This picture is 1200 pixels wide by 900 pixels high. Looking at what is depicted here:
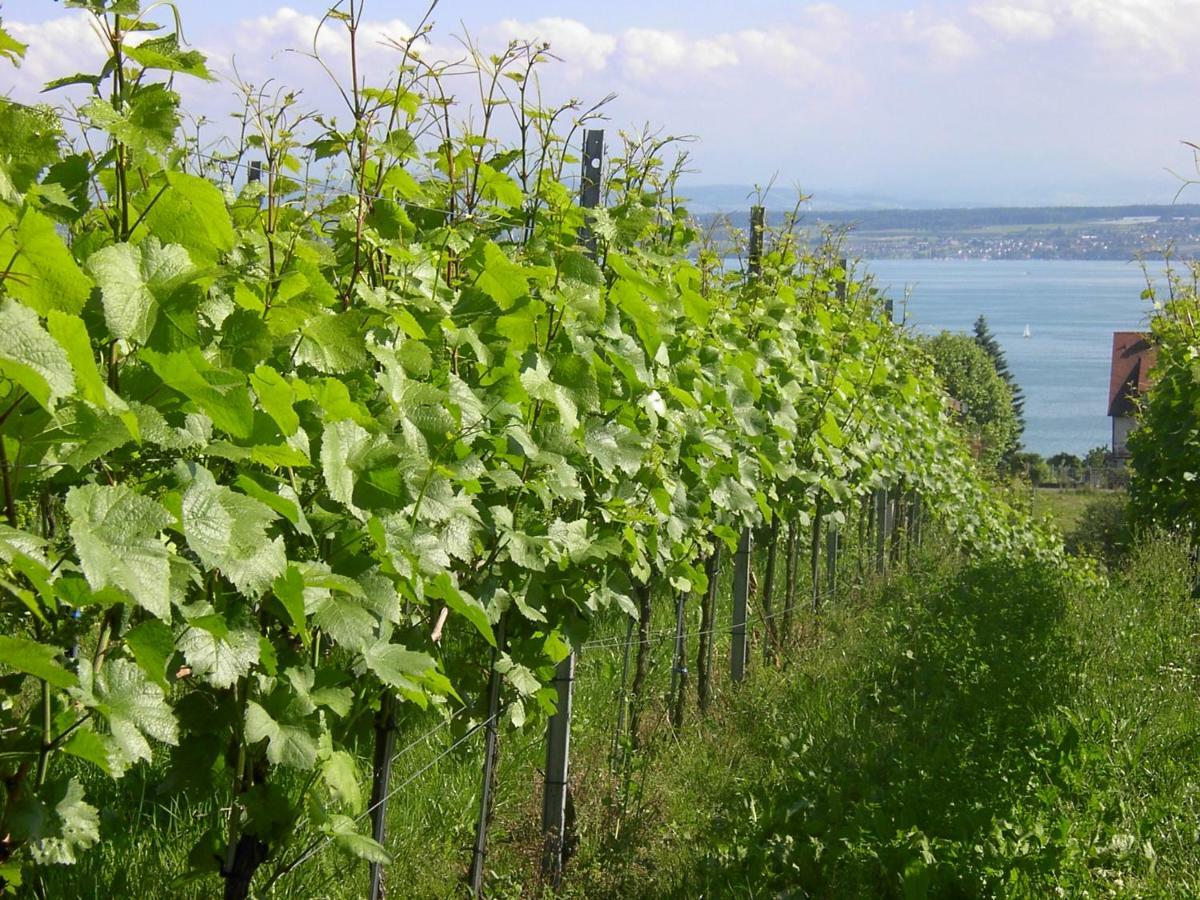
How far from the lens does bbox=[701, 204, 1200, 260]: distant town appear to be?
8.07 meters

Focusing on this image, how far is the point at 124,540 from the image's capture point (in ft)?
4.46

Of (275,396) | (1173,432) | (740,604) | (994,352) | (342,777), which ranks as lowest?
(994,352)

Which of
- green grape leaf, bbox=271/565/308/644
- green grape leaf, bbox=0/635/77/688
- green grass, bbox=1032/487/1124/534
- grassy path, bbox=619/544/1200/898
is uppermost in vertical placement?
green grape leaf, bbox=0/635/77/688

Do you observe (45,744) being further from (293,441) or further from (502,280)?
(502,280)

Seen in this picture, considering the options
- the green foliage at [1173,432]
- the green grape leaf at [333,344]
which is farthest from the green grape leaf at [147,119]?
the green foliage at [1173,432]

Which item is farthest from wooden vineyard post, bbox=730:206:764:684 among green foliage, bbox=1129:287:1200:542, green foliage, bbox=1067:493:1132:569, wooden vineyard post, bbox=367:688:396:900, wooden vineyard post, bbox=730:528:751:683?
green foliage, bbox=1067:493:1132:569

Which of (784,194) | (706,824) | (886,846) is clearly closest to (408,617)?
(886,846)

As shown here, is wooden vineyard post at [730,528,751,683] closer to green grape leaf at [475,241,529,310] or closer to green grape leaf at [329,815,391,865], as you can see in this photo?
green grape leaf at [475,241,529,310]

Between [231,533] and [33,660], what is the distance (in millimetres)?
336

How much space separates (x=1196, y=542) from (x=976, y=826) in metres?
7.12

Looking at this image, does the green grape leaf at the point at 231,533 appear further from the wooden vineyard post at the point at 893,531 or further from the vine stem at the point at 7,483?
the wooden vineyard post at the point at 893,531

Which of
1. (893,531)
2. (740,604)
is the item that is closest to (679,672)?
(740,604)

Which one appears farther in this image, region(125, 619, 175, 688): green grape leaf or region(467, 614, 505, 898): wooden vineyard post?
region(467, 614, 505, 898): wooden vineyard post

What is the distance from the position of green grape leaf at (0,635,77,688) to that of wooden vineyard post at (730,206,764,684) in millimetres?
5052
